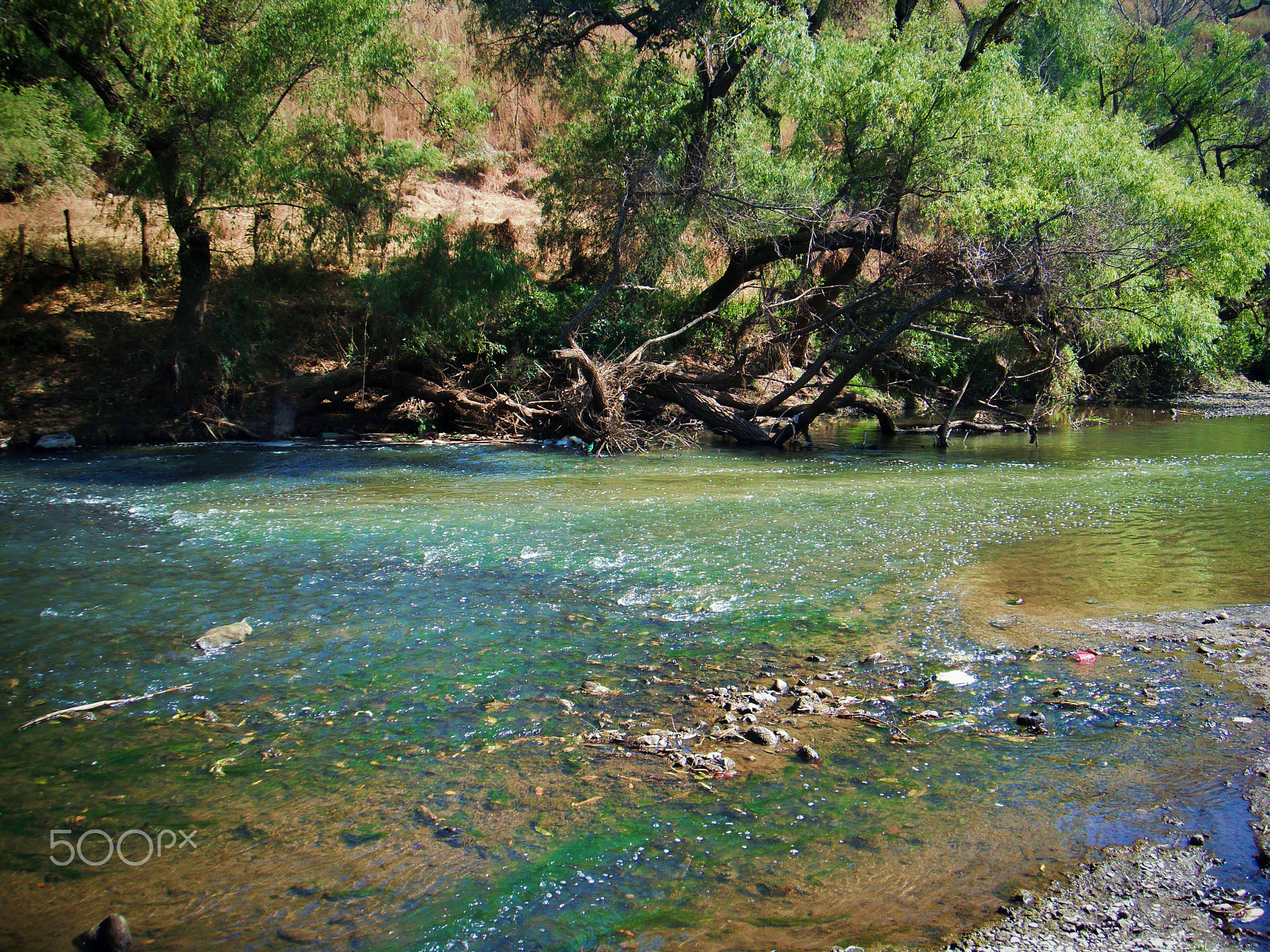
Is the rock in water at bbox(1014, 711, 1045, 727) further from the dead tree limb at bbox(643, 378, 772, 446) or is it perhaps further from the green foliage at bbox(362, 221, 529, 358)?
the green foliage at bbox(362, 221, 529, 358)

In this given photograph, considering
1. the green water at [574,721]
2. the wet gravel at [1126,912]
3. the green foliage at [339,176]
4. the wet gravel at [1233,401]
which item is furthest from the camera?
the wet gravel at [1233,401]

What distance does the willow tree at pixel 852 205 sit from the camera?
1424 cm

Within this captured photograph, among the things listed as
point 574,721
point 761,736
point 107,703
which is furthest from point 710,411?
point 107,703

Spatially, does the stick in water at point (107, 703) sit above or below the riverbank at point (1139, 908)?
below

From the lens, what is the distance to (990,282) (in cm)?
1300

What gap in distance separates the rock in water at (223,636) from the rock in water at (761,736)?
356 centimetres

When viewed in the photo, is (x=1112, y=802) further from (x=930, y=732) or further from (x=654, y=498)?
(x=654, y=498)

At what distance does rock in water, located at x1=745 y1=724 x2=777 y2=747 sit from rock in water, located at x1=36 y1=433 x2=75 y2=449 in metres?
16.0

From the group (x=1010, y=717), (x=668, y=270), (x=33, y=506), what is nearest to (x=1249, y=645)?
(x=1010, y=717)

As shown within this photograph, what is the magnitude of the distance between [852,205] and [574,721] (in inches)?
526

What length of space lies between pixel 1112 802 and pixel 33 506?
11.6m

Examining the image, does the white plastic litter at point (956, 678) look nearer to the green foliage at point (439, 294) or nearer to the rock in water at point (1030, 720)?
the rock in water at point (1030, 720)

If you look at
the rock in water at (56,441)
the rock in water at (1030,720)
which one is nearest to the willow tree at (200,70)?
the rock in water at (56,441)

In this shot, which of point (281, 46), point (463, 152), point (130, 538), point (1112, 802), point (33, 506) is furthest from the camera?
point (463, 152)
